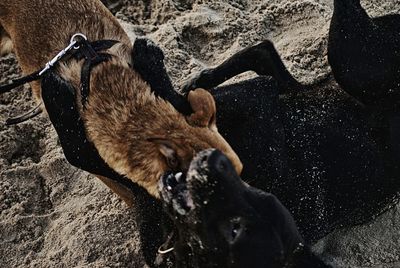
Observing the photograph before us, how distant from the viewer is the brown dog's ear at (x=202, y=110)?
9.47 ft

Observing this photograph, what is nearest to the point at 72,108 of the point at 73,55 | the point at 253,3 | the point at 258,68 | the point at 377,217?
the point at 73,55

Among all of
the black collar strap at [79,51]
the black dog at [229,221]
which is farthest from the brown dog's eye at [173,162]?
the black collar strap at [79,51]

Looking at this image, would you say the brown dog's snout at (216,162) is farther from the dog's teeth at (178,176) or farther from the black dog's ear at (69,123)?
the black dog's ear at (69,123)

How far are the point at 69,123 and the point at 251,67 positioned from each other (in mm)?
1188

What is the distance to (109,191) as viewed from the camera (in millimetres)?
4262

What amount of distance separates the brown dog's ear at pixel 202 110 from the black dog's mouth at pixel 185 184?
1.15 feet

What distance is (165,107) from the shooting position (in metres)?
3.05

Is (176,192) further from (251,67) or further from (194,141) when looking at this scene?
(251,67)

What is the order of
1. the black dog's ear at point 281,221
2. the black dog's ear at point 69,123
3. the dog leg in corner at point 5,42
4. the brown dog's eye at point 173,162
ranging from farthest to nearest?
the dog leg in corner at point 5,42 < the black dog's ear at point 69,123 < the brown dog's eye at point 173,162 < the black dog's ear at point 281,221

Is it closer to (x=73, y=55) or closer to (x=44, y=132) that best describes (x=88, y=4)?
(x=73, y=55)

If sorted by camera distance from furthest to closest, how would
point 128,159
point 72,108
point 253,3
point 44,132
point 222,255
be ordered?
point 253,3, point 44,132, point 72,108, point 128,159, point 222,255

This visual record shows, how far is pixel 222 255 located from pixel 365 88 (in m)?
1.53

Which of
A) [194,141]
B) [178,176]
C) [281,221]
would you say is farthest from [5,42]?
[281,221]

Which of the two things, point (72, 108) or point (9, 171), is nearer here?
A: point (72, 108)
